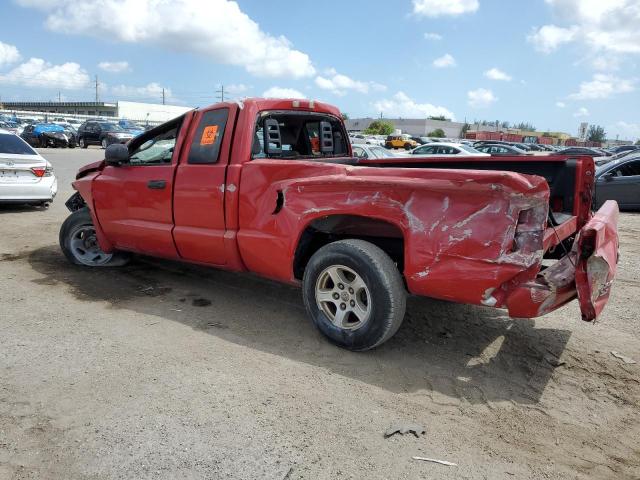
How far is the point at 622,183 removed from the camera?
12328 mm

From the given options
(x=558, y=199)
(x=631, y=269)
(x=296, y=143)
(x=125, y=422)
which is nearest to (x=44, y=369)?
(x=125, y=422)

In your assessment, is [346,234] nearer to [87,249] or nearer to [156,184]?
[156,184]

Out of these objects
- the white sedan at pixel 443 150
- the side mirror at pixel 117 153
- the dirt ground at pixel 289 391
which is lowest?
the dirt ground at pixel 289 391

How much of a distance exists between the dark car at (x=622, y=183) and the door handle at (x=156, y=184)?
10.9 m

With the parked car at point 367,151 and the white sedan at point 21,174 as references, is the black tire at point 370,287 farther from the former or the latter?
the parked car at point 367,151

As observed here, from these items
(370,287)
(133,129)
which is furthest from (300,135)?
(133,129)

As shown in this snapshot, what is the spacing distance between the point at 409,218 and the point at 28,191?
8.61 metres

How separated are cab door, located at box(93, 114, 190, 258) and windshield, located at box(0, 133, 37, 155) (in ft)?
16.9

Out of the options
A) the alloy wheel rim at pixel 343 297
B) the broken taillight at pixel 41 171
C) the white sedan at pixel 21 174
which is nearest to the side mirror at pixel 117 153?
A: the alloy wheel rim at pixel 343 297

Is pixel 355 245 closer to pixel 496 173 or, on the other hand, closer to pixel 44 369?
pixel 496 173

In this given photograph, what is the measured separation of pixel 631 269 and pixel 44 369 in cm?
674

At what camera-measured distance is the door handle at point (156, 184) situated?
16.3 feet

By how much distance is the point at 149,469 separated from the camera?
2.51 metres

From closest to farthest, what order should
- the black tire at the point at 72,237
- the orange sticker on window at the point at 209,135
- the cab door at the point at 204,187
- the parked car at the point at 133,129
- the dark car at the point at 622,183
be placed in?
the cab door at the point at 204,187, the orange sticker on window at the point at 209,135, the black tire at the point at 72,237, the dark car at the point at 622,183, the parked car at the point at 133,129
